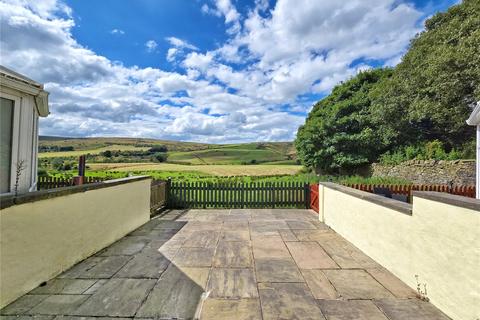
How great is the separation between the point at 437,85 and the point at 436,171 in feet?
13.9

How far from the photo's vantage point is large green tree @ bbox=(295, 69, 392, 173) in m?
17.5

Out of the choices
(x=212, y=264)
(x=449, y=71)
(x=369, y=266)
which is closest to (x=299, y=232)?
(x=369, y=266)

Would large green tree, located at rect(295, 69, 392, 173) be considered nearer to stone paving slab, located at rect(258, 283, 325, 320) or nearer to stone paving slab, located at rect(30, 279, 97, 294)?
stone paving slab, located at rect(258, 283, 325, 320)

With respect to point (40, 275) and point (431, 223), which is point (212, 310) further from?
point (431, 223)

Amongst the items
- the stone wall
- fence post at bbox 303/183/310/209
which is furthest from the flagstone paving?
the stone wall

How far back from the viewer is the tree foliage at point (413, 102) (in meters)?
12.2

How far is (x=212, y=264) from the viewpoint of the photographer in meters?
4.37

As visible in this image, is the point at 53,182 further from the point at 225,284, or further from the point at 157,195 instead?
the point at 225,284

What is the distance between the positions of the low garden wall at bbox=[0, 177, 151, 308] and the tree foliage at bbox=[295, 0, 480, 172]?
14.5m

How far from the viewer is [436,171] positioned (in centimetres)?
1190

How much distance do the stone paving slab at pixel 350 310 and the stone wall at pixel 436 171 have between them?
1072 centimetres

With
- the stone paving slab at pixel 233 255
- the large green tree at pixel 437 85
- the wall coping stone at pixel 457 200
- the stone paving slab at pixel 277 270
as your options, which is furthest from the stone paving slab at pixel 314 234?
the large green tree at pixel 437 85

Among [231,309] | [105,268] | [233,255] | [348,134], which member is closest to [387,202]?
[233,255]

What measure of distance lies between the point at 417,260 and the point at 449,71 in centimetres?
1276
